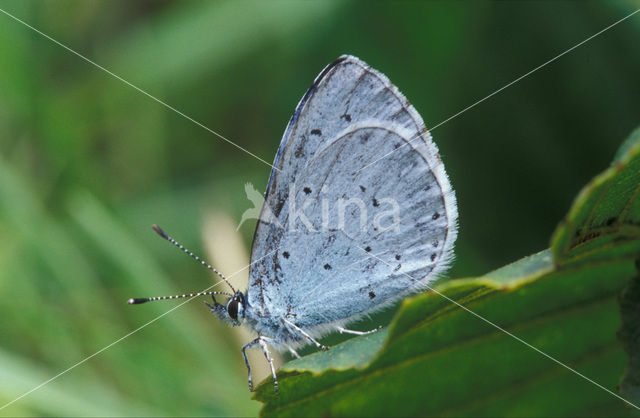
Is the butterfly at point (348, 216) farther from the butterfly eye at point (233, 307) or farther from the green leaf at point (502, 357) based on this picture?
the green leaf at point (502, 357)

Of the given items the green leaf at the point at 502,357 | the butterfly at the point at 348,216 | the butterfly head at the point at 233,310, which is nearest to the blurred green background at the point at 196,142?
the butterfly head at the point at 233,310

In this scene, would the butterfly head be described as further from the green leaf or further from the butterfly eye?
the green leaf

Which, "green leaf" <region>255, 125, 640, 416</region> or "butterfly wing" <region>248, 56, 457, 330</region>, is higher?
"butterfly wing" <region>248, 56, 457, 330</region>

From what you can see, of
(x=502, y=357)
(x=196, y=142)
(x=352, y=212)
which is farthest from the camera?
(x=196, y=142)

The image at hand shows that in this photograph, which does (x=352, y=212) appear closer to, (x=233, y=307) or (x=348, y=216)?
(x=348, y=216)

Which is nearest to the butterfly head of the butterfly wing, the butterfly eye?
the butterfly eye

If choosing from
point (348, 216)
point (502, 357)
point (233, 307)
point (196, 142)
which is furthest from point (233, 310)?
point (196, 142)
